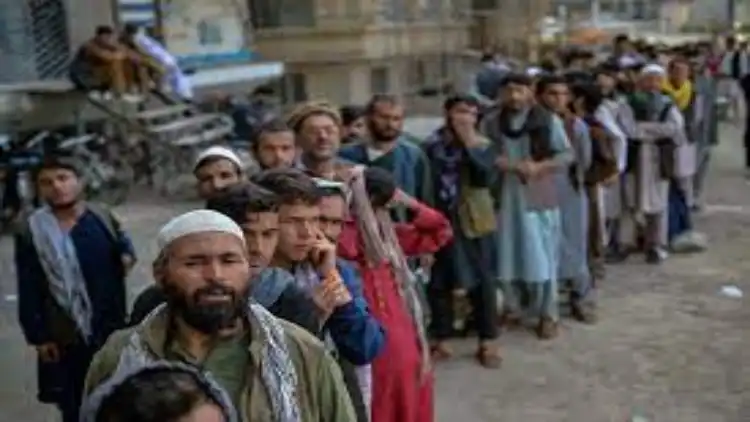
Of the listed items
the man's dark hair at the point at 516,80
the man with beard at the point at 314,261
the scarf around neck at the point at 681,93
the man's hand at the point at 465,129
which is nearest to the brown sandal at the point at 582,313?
the man's dark hair at the point at 516,80

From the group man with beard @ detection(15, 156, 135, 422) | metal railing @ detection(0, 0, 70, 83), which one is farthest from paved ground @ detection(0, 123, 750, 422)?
metal railing @ detection(0, 0, 70, 83)

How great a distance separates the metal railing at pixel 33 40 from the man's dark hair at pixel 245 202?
13880mm

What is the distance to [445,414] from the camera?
23.2 feet

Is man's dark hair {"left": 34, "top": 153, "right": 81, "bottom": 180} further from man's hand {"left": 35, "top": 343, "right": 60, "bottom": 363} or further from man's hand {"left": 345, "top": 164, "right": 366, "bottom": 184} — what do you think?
man's hand {"left": 345, "top": 164, "right": 366, "bottom": 184}

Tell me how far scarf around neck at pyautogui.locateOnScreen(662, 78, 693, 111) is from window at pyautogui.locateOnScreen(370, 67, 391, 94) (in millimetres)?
14894

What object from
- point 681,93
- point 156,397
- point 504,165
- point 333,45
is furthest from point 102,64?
point 156,397

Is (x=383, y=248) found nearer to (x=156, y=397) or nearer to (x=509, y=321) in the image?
(x=156, y=397)

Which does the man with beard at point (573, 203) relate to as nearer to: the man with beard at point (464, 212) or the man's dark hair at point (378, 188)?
the man with beard at point (464, 212)

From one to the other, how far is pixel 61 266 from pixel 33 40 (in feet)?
43.5

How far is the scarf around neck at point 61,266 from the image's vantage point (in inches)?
213

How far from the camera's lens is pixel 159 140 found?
1664cm

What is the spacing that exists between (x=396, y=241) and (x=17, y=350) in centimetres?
410

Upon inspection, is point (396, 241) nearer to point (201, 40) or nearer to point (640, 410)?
point (640, 410)

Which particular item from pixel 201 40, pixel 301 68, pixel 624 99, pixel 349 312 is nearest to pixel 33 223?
pixel 349 312
